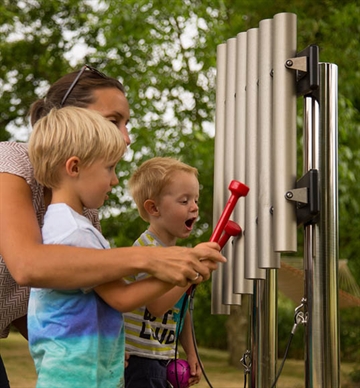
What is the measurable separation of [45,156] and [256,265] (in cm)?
77

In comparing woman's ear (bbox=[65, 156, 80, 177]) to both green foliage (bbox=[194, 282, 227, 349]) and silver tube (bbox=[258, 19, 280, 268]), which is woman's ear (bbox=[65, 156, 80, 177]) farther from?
green foliage (bbox=[194, 282, 227, 349])

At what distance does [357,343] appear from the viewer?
11.7 metres

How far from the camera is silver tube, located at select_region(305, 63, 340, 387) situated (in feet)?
7.47

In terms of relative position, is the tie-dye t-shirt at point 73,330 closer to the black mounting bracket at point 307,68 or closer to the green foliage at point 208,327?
the black mounting bracket at point 307,68

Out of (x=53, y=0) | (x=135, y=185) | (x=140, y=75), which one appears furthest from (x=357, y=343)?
(x=135, y=185)

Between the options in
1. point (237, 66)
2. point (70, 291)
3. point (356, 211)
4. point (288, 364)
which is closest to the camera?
point (70, 291)

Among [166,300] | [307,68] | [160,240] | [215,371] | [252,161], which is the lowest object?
[215,371]

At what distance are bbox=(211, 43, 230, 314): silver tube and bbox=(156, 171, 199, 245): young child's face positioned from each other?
0.15m

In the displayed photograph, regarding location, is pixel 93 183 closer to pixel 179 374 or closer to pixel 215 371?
pixel 179 374

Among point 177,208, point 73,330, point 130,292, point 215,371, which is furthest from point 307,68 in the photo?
point 215,371

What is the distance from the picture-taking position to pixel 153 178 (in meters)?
2.78

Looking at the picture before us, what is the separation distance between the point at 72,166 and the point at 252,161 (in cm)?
73

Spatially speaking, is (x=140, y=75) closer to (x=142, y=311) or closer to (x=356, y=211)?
(x=356, y=211)

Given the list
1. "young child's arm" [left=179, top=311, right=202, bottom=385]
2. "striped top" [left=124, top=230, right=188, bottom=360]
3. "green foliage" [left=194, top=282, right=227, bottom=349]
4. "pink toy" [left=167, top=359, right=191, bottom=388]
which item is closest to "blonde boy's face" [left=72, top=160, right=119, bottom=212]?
"striped top" [left=124, top=230, right=188, bottom=360]
